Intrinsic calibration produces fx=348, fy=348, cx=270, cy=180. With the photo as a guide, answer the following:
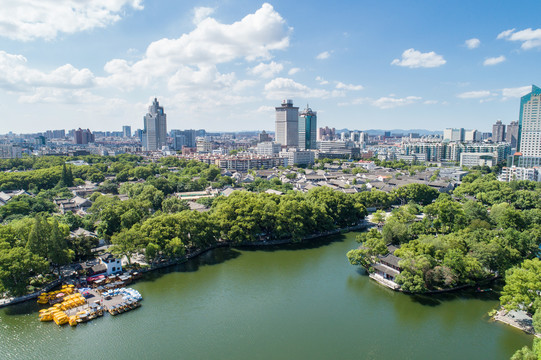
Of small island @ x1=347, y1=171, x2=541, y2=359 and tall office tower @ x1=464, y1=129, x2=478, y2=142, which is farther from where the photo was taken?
tall office tower @ x1=464, y1=129, x2=478, y2=142

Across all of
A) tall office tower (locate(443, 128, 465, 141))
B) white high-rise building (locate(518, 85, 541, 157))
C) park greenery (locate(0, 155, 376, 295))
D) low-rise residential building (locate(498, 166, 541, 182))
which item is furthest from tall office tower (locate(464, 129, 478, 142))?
park greenery (locate(0, 155, 376, 295))

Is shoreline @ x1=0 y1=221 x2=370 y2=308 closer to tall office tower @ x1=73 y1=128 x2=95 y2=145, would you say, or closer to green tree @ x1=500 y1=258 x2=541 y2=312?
green tree @ x1=500 y1=258 x2=541 y2=312

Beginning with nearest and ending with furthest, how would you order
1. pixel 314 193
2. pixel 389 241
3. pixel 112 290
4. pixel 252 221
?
pixel 112 290, pixel 389 241, pixel 252 221, pixel 314 193

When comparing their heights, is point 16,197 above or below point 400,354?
above

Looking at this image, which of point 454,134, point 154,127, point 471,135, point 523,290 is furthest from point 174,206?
point 471,135

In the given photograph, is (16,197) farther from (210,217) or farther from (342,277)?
(342,277)

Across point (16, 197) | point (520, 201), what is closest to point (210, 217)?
point (16, 197)

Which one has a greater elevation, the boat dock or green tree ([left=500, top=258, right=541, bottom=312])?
green tree ([left=500, top=258, right=541, bottom=312])
